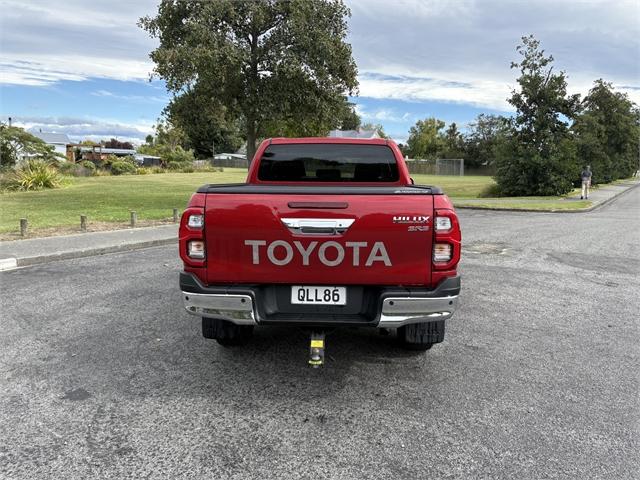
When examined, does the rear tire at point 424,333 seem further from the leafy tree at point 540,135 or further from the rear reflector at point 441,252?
the leafy tree at point 540,135

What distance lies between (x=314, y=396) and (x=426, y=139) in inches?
3239

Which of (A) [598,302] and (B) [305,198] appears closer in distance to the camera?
(B) [305,198]

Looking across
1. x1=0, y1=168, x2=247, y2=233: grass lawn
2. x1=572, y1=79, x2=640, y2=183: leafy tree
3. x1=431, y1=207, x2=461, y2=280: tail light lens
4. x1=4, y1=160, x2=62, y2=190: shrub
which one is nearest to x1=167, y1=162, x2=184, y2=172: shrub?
x1=4, y1=160, x2=62, y2=190: shrub

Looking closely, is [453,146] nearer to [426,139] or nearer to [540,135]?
[426,139]

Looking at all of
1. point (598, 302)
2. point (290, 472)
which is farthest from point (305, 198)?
point (598, 302)

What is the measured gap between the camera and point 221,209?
335cm

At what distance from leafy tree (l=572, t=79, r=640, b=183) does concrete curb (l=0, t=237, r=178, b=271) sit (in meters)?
31.4

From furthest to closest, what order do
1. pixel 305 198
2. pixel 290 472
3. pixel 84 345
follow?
pixel 84 345, pixel 305 198, pixel 290 472

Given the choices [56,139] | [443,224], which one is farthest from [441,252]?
[56,139]

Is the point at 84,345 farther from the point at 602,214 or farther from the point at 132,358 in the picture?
the point at 602,214

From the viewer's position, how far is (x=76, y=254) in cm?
870

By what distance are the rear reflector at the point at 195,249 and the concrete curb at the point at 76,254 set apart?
228 inches

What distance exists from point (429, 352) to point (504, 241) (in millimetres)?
7238

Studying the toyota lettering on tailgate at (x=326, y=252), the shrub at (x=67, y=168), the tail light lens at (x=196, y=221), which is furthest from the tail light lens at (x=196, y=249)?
the shrub at (x=67, y=168)
